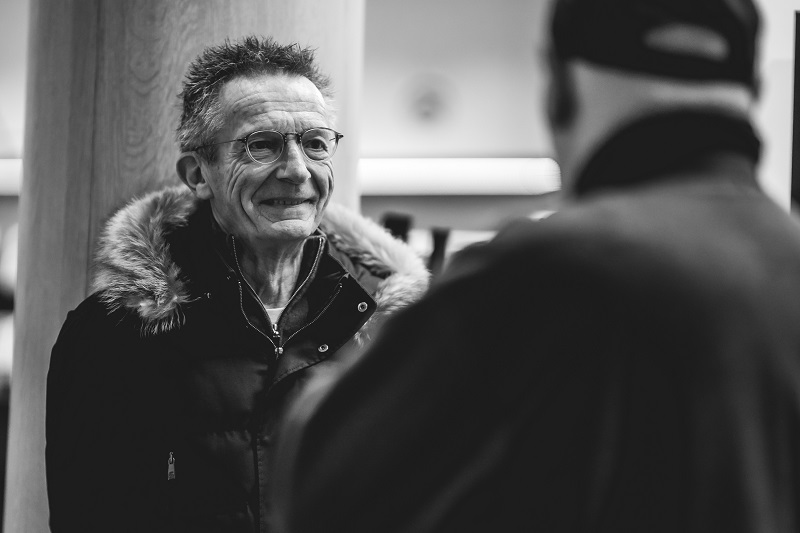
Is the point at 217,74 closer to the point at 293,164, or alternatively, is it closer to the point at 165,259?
the point at 293,164

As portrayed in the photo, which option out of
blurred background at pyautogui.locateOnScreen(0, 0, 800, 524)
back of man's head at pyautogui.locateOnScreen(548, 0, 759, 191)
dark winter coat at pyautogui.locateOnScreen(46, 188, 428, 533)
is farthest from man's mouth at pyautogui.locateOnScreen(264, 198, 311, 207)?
blurred background at pyautogui.locateOnScreen(0, 0, 800, 524)

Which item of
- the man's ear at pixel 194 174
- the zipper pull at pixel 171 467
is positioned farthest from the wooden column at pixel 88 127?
the zipper pull at pixel 171 467

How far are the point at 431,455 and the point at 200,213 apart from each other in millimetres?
1268

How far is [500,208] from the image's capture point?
514 cm

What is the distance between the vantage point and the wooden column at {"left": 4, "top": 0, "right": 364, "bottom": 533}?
8.06ft

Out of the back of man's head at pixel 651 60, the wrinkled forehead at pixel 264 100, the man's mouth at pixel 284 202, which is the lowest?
the man's mouth at pixel 284 202

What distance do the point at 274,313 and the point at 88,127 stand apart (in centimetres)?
88

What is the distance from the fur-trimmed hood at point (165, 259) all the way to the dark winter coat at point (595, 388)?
1003 mm

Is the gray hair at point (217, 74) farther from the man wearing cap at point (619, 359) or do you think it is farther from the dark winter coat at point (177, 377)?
the man wearing cap at point (619, 359)

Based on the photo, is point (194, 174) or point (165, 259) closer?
point (165, 259)

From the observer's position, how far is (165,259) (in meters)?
1.93

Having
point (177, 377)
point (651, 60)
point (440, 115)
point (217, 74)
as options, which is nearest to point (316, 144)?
point (217, 74)

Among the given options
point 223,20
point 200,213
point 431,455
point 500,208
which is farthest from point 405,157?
point 431,455

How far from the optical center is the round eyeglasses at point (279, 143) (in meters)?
1.97
